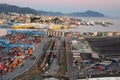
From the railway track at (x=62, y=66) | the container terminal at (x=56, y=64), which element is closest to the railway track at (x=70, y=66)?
the container terminal at (x=56, y=64)

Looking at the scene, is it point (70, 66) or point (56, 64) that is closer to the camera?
point (70, 66)

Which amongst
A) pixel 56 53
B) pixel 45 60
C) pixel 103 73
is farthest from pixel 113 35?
pixel 103 73

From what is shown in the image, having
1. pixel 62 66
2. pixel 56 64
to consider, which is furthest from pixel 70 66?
pixel 56 64

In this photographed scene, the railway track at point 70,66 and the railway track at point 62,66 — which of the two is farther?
the railway track at point 62,66

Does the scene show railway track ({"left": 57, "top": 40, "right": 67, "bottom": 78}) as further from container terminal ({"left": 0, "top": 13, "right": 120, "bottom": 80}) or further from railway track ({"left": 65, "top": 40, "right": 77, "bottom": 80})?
railway track ({"left": 65, "top": 40, "right": 77, "bottom": 80})

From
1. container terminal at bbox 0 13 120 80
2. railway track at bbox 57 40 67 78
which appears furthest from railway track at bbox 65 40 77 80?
railway track at bbox 57 40 67 78

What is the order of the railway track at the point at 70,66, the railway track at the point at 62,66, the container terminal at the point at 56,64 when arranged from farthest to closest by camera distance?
the railway track at the point at 62,66, the container terminal at the point at 56,64, the railway track at the point at 70,66

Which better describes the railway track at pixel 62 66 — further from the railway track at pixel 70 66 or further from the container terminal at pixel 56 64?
the railway track at pixel 70 66

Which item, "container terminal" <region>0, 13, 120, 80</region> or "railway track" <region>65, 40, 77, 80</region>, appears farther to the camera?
"container terminal" <region>0, 13, 120, 80</region>

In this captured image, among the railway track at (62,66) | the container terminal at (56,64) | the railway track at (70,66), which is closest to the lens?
the railway track at (70,66)

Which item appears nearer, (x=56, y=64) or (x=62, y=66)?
(x=62, y=66)

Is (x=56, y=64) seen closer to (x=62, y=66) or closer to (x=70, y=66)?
(x=62, y=66)

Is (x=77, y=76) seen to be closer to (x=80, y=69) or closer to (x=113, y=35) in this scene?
(x=80, y=69)
